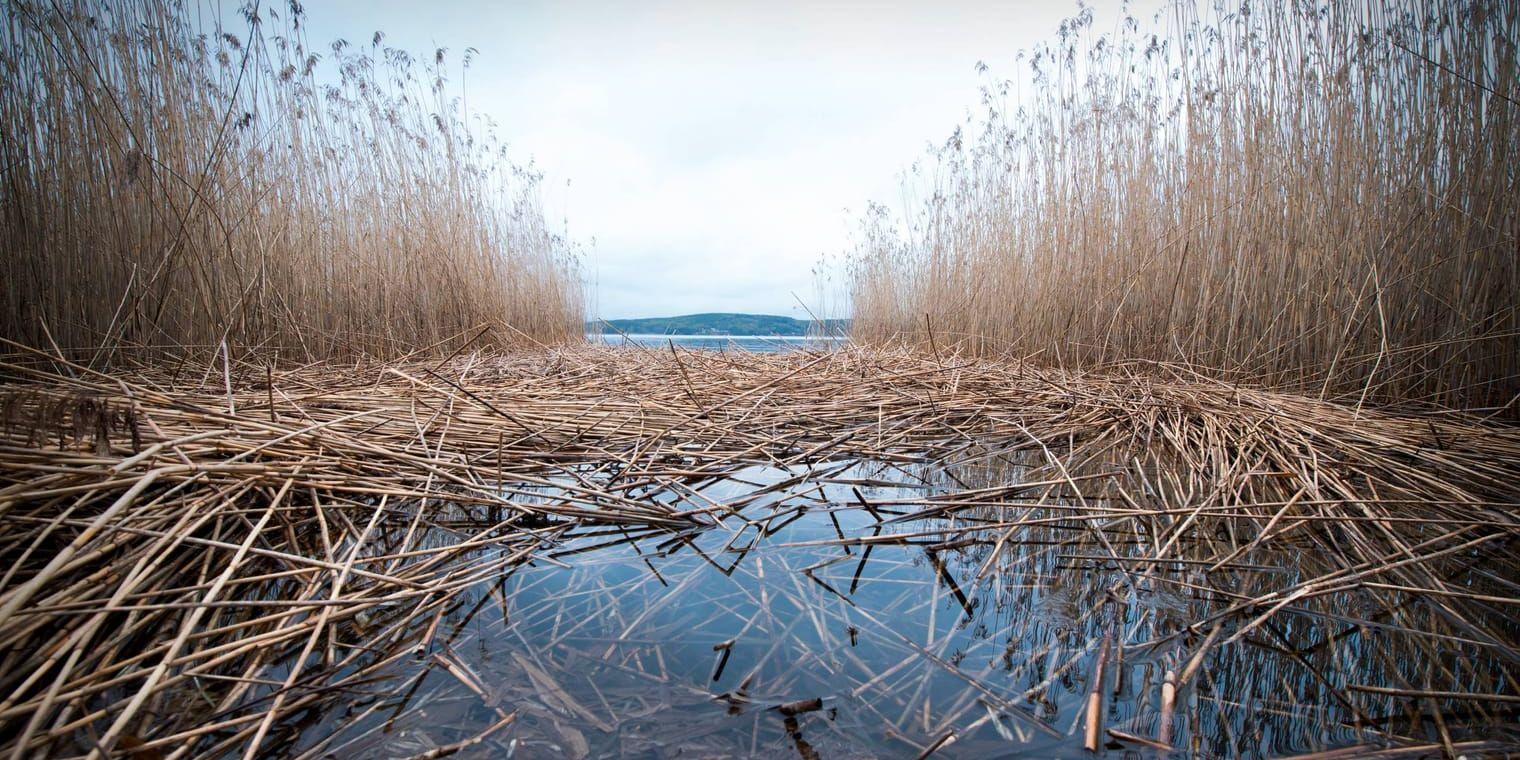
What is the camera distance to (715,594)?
0.85m

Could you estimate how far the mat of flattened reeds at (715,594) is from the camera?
56cm

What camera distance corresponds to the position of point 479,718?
0.58m

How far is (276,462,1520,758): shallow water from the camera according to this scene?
1.83ft

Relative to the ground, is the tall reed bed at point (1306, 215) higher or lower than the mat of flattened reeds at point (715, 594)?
higher

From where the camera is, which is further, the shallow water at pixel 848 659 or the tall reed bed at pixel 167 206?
the tall reed bed at pixel 167 206

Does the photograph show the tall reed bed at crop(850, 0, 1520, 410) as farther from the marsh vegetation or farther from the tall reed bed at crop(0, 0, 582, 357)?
the tall reed bed at crop(0, 0, 582, 357)

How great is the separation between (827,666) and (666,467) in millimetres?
743

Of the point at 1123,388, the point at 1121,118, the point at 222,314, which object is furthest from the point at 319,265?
the point at 1121,118

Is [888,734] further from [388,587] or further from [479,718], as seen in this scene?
[388,587]

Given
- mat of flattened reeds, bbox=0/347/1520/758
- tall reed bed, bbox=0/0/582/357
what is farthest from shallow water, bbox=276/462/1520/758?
tall reed bed, bbox=0/0/582/357

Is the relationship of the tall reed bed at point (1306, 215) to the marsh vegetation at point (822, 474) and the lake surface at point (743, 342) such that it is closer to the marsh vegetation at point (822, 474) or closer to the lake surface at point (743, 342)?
the marsh vegetation at point (822, 474)

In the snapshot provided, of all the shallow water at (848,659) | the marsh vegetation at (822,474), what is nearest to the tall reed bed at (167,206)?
the marsh vegetation at (822,474)

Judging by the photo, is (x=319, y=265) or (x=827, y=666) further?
(x=319, y=265)

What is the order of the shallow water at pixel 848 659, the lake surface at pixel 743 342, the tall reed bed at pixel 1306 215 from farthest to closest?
1. the lake surface at pixel 743 342
2. the tall reed bed at pixel 1306 215
3. the shallow water at pixel 848 659
